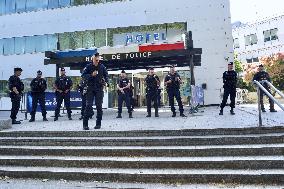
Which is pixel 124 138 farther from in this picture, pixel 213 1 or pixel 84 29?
pixel 84 29

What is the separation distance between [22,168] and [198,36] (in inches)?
700

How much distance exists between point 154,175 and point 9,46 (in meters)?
25.9

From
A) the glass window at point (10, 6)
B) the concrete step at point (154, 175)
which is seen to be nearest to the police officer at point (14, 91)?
the concrete step at point (154, 175)

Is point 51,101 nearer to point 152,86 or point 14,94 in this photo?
point 14,94

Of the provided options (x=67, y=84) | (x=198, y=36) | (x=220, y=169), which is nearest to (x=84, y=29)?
(x=198, y=36)

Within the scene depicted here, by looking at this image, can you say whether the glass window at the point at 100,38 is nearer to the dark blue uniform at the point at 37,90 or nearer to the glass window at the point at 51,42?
the glass window at the point at 51,42

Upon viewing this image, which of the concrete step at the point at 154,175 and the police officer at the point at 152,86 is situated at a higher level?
the police officer at the point at 152,86

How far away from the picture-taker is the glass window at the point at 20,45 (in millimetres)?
27047

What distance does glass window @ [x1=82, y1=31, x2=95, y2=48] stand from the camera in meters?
24.7

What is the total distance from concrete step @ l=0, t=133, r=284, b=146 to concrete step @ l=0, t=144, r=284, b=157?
0.49 feet

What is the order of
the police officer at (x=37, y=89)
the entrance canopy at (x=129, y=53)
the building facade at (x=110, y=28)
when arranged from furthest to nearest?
1. the building facade at (x=110, y=28)
2. the entrance canopy at (x=129, y=53)
3. the police officer at (x=37, y=89)

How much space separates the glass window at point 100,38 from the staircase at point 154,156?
1762cm

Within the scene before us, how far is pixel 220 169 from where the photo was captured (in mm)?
5344

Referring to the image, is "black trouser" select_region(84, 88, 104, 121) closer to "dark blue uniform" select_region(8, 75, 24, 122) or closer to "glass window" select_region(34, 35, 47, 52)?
"dark blue uniform" select_region(8, 75, 24, 122)
